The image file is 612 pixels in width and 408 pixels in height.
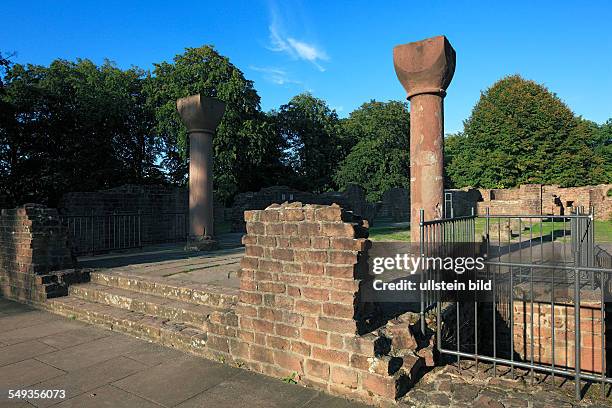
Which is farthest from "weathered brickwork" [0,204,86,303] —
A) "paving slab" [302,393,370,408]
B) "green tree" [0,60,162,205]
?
"green tree" [0,60,162,205]

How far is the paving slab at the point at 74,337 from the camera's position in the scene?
4535 millimetres

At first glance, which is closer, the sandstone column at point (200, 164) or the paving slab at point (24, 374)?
the paving slab at point (24, 374)

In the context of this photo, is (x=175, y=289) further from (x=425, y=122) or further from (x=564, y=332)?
(x=564, y=332)

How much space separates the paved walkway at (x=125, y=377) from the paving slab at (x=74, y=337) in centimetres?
1

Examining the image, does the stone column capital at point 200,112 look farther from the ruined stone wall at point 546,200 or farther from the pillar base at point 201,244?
the ruined stone wall at point 546,200

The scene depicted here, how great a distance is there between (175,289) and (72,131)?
20426 mm

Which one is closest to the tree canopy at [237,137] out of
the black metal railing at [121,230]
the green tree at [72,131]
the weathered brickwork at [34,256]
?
the green tree at [72,131]

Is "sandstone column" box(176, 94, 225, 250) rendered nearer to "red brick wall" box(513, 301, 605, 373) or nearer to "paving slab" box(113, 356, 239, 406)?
"paving slab" box(113, 356, 239, 406)

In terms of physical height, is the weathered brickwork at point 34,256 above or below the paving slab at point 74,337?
above

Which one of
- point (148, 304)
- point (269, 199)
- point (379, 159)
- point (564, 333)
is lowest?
point (564, 333)

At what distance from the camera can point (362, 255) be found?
3.28m

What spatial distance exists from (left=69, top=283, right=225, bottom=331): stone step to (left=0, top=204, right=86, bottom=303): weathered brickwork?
14.4 inches

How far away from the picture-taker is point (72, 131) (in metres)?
21.6

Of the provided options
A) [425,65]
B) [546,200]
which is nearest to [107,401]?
[425,65]
